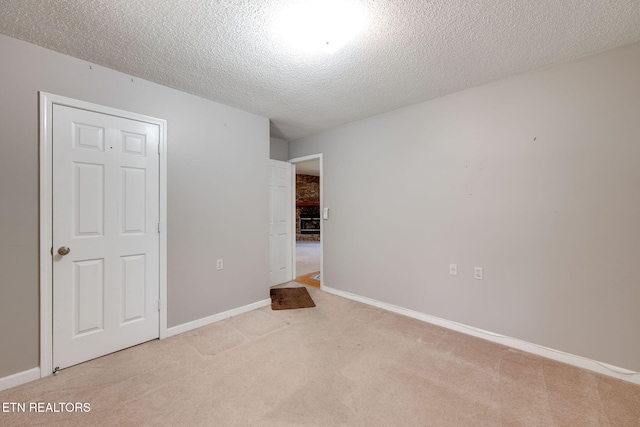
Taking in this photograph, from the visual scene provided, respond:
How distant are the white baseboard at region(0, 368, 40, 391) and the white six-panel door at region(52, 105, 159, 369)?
0.39 ft

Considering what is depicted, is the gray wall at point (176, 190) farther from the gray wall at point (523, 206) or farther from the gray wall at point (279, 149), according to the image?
the gray wall at point (523, 206)

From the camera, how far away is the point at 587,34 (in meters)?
1.75

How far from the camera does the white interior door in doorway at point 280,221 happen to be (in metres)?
4.17

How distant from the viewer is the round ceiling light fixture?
4.99 ft

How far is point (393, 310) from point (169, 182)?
285 cm

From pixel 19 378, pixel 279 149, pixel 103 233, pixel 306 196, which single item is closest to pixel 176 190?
pixel 103 233

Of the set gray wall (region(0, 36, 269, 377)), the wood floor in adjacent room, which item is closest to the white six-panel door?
gray wall (region(0, 36, 269, 377))

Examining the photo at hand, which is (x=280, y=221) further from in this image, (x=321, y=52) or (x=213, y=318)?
(x=321, y=52)

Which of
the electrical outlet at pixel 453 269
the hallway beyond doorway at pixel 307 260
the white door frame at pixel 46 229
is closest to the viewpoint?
the white door frame at pixel 46 229

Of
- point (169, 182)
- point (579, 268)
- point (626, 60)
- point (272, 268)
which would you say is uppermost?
point (626, 60)

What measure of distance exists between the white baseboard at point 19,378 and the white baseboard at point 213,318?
87 centimetres

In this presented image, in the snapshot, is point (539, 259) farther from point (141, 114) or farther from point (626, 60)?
point (141, 114)

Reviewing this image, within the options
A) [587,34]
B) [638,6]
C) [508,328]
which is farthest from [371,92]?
[508,328]

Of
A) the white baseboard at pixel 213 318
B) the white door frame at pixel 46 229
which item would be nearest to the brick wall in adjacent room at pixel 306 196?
the white baseboard at pixel 213 318
